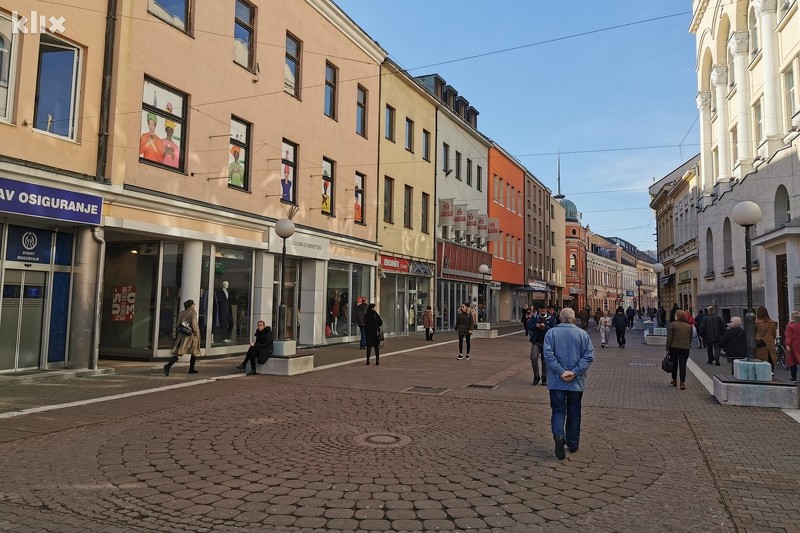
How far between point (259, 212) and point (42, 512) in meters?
13.3

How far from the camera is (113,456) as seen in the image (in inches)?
238

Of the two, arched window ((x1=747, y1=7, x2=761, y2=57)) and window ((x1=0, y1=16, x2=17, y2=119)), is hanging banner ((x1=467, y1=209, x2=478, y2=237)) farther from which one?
window ((x1=0, y1=16, x2=17, y2=119))

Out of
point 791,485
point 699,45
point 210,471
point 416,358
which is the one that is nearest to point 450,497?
point 210,471

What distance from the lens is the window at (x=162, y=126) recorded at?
44.4 ft

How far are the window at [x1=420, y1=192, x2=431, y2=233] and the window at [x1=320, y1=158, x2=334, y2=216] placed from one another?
29.8ft

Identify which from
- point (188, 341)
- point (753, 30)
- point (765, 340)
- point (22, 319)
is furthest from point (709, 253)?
point (22, 319)

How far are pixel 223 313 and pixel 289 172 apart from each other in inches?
215

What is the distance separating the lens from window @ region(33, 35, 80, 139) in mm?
11328


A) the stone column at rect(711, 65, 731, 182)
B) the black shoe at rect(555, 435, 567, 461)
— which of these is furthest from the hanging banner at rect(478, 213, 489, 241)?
the black shoe at rect(555, 435, 567, 461)

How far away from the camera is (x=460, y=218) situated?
32188 mm

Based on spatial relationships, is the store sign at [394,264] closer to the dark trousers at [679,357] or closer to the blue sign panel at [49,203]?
the blue sign panel at [49,203]

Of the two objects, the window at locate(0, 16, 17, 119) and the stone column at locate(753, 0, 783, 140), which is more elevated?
the stone column at locate(753, 0, 783, 140)

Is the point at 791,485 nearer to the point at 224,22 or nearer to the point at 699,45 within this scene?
the point at 224,22

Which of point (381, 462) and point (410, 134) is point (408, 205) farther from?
point (381, 462)
